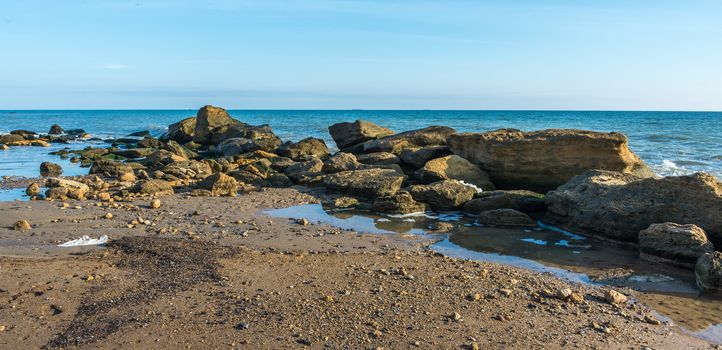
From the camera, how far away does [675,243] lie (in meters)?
9.03

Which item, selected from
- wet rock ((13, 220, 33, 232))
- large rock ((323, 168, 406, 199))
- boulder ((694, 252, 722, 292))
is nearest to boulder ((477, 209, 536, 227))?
large rock ((323, 168, 406, 199))

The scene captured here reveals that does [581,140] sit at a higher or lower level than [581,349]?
higher

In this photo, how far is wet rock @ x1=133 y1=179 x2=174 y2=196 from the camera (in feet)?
47.4

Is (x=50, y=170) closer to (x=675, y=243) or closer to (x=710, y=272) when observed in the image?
(x=675, y=243)

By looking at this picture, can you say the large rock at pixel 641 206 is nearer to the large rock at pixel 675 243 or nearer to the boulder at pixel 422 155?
the large rock at pixel 675 243

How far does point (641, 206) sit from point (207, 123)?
26.2 m

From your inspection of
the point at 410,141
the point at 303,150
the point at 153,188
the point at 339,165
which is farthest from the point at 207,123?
the point at 153,188

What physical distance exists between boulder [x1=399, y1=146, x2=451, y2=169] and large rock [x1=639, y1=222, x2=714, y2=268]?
9.26 meters

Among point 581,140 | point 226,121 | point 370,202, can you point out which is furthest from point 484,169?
point 226,121

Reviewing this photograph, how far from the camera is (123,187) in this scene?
1526 centimetres

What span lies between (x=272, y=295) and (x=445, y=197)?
23.8 ft

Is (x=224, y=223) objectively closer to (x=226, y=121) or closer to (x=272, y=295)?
(x=272, y=295)

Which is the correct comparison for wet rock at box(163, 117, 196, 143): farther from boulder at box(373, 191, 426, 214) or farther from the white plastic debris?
the white plastic debris

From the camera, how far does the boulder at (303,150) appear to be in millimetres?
22844
